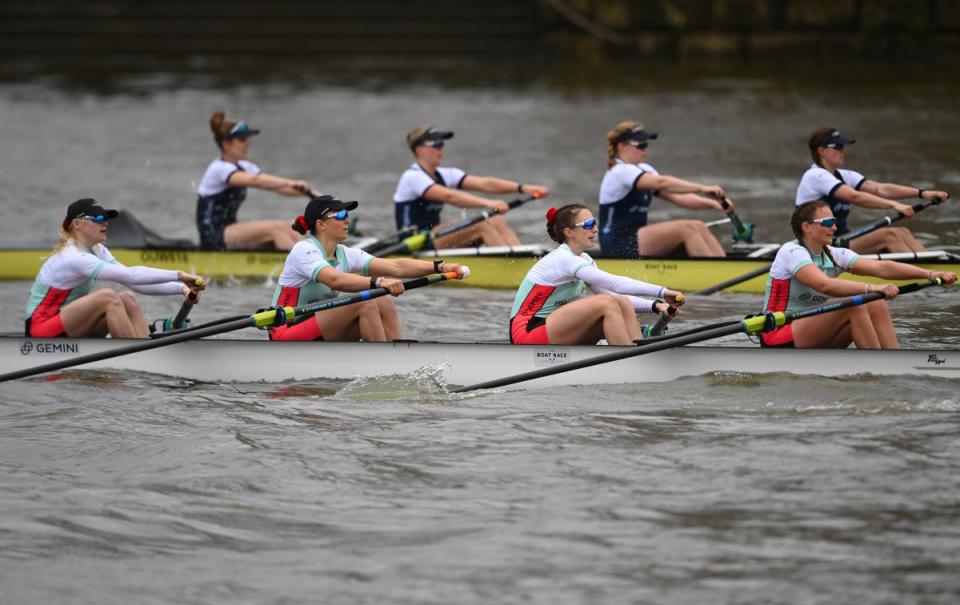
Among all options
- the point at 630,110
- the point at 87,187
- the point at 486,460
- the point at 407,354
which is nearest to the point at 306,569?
the point at 486,460

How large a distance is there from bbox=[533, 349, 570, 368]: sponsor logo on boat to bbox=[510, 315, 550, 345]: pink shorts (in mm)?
120

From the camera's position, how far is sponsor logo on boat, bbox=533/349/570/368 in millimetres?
9930

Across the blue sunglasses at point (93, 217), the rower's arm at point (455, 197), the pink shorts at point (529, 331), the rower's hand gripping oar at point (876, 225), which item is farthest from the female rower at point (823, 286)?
the rower's arm at point (455, 197)

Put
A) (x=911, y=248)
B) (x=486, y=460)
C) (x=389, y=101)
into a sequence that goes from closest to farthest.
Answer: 1. (x=486, y=460)
2. (x=911, y=248)
3. (x=389, y=101)

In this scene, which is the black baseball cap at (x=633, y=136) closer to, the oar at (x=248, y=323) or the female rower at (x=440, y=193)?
the female rower at (x=440, y=193)

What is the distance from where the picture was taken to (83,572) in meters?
7.67

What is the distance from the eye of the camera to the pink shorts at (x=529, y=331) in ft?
33.2

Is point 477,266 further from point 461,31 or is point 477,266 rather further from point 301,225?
point 461,31

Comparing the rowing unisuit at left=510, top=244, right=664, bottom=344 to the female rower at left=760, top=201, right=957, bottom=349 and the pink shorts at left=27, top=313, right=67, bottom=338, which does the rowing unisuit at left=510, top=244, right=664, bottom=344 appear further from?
the pink shorts at left=27, top=313, right=67, bottom=338

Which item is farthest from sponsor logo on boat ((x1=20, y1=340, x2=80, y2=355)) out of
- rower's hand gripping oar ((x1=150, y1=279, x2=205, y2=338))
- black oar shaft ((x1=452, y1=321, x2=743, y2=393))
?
black oar shaft ((x1=452, y1=321, x2=743, y2=393))

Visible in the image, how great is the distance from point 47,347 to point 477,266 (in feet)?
16.0

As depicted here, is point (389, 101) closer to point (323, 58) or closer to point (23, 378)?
point (323, 58)

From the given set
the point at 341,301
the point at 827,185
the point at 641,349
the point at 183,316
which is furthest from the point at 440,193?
the point at 641,349

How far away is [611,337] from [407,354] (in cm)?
132
